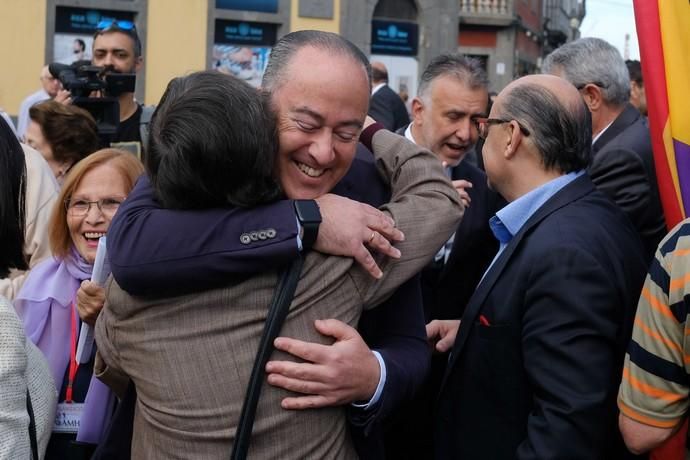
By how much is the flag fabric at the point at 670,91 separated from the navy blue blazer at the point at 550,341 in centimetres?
16

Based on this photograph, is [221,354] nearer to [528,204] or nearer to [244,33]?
[528,204]

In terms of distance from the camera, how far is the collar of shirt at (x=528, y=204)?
2.35 metres

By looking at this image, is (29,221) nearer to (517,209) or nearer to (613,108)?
(517,209)

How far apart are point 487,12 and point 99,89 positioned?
2107cm

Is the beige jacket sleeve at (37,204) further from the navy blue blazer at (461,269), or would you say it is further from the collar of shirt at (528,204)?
the collar of shirt at (528,204)

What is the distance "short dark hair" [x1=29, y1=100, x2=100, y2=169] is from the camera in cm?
400

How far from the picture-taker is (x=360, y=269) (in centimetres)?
168

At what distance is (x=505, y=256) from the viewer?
2273 millimetres

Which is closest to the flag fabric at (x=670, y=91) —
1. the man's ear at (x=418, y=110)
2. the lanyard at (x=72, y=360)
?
the man's ear at (x=418, y=110)

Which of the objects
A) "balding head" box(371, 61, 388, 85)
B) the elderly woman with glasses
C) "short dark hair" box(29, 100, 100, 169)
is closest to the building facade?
"balding head" box(371, 61, 388, 85)

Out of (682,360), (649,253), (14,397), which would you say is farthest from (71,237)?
(649,253)

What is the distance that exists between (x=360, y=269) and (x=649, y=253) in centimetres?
200

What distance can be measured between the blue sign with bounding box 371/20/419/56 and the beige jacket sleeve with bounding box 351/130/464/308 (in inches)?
782

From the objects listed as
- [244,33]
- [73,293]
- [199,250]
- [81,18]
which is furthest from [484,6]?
[199,250]
